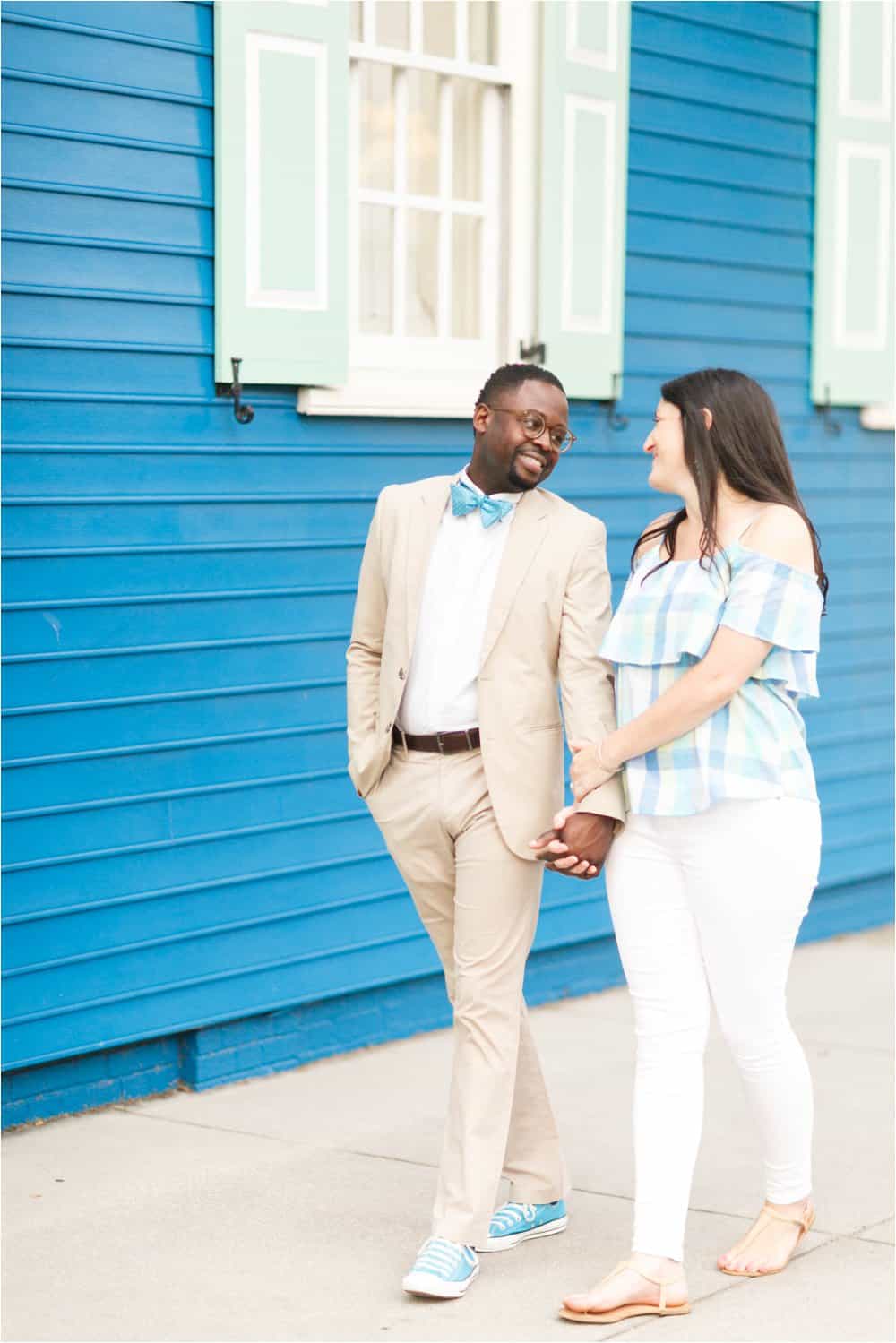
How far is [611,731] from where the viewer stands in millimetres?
3910

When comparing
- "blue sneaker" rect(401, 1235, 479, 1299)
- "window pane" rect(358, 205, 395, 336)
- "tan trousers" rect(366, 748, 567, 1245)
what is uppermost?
"window pane" rect(358, 205, 395, 336)

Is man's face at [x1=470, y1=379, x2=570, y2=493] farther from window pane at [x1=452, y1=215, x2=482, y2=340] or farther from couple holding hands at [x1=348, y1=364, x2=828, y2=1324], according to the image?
window pane at [x1=452, y1=215, x2=482, y2=340]

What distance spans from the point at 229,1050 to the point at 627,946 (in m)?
2.07

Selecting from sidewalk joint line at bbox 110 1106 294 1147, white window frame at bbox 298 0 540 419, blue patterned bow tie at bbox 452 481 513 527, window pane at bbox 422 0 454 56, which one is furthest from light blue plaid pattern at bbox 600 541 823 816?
window pane at bbox 422 0 454 56

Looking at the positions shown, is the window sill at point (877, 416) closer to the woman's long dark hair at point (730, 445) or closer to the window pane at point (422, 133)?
the window pane at point (422, 133)

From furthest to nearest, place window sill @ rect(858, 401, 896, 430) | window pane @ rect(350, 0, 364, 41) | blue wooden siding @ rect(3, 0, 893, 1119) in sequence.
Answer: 1. window sill @ rect(858, 401, 896, 430)
2. window pane @ rect(350, 0, 364, 41)
3. blue wooden siding @ rect(3, 0, 893, 1119)

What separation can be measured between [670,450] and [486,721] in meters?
0.66

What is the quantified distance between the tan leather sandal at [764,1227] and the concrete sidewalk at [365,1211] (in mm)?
34

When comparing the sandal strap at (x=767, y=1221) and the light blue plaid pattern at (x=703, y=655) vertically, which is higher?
the light blue plaid pattern at (x=703, y=655)

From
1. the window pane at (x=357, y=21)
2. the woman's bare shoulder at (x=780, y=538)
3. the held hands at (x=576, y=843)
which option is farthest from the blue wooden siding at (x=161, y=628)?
the woman's bare shoulder at (x=780, y=538)

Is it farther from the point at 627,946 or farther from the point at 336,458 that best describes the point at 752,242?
the point at 627,946

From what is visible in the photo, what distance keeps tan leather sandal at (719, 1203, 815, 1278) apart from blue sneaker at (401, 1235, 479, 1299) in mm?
579

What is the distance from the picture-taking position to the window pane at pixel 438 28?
6090mm

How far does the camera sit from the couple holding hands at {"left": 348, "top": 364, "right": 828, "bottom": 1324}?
3.74m
